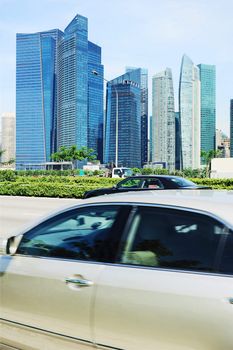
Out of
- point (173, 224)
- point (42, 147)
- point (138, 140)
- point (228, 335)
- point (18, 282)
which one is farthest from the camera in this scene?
point (42, 147)

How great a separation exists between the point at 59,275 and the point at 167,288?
845 millimetres

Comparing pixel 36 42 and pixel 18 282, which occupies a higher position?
pixel 36 42

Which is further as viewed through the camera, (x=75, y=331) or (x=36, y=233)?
(x=36, y=233)

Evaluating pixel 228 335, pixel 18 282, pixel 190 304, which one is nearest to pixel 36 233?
pixel 18 282

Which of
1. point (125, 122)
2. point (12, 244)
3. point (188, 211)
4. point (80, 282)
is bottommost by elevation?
point (80, 282)

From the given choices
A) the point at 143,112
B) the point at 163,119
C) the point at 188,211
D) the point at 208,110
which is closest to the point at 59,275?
the point at 188,211

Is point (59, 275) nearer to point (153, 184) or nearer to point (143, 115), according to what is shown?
point (153, 184)

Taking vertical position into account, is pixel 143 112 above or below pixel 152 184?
above

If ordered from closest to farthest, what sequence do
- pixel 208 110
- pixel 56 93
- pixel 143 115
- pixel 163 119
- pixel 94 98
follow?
1. pixel 143 115
2. pixel 94 98
3. pixel 56 93
4. pixel 163 119
5. pixel 208 110

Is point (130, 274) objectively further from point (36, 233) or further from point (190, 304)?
point (36, 233)

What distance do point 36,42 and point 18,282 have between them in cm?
16505

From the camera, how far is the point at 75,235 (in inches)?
140

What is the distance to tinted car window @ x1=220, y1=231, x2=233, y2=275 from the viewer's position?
2.58 m

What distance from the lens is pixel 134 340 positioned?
9.02 feet
